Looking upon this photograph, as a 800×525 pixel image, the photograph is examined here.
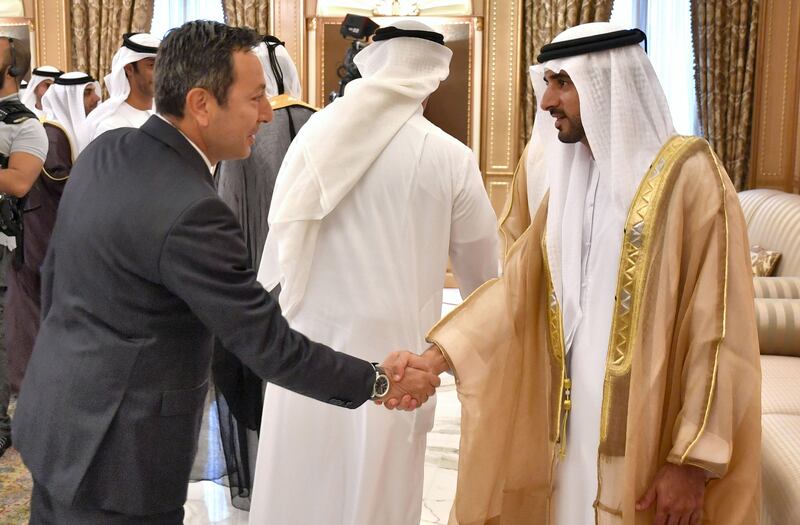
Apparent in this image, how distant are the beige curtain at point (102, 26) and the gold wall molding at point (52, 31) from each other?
10 centimetres

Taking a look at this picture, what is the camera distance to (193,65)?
1.89 m

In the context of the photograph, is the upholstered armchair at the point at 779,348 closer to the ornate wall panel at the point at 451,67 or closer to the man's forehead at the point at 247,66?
the man's forehead at the point at 247,66

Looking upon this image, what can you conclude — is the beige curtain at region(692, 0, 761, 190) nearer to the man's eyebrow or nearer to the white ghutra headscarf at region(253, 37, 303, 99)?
the white ghutra headscarf at region(253, 37, 303, 99)

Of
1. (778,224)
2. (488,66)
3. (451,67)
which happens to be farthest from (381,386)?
(488,66)

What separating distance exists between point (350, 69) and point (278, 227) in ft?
4.30

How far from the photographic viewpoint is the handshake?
7.70 ft

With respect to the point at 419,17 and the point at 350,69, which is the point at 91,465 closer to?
the point at 350,69

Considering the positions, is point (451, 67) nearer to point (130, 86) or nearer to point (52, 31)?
point (52, 31)

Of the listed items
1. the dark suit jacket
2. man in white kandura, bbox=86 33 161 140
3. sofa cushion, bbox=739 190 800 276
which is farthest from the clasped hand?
sofa cushion, bbox=739 190 800 276

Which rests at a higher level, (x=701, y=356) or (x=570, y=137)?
(x=570, y=137)

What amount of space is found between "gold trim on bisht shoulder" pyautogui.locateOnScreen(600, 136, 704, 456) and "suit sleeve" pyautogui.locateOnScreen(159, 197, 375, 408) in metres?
0.62

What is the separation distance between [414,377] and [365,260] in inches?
16.2

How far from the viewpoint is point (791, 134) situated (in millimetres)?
8453

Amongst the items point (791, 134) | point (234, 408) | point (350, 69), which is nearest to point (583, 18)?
point (791, 134)
